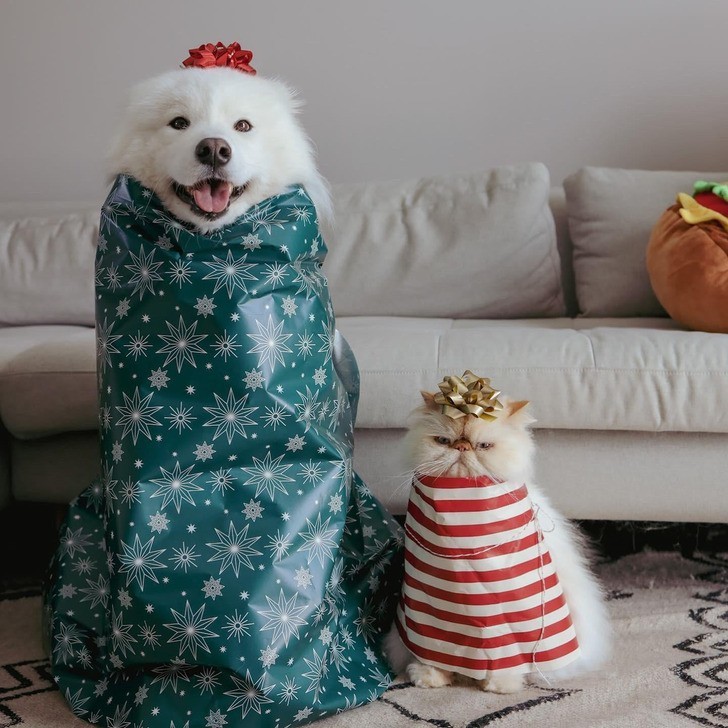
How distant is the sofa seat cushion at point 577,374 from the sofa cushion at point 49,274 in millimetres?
953

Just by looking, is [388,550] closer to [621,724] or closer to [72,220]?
[621,724]

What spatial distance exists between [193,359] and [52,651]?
504 millimetres

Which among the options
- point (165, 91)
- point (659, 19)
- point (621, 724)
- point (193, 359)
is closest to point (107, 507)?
point (193, 359)

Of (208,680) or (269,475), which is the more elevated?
(269,475)

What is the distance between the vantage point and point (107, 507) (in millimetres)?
1151

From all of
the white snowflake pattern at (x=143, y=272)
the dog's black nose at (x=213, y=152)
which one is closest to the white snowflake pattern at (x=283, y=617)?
the white snowflake pattern at (x=143, y=272)

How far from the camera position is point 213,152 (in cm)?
115

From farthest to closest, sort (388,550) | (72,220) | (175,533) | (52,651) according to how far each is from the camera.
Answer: (72,220)
(388,550)
(52,651)
(175,533)

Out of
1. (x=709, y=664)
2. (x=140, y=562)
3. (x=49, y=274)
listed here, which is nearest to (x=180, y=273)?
(x=140, y=562)

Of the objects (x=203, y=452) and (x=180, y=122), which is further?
(x=180, y=122)

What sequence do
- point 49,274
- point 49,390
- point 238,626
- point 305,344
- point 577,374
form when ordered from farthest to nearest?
1. point 49,274
2. point 49,390
3. point 577,374
4. point 305,344
5. point 238,626

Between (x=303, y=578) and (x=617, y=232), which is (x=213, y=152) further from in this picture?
(x=617, y=232)

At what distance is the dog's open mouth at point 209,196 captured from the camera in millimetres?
1167

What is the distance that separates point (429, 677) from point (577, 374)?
0.56 metres
